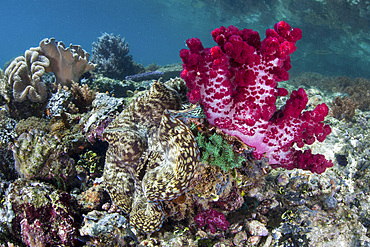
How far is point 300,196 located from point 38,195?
3052 mm

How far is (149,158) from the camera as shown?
7.23ft

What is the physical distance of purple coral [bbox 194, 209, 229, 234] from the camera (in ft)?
6.91

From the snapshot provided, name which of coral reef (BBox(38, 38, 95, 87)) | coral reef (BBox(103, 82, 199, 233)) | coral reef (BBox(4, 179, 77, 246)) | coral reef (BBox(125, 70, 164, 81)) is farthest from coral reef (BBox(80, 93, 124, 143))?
coral reef (BBox(125, 70, 164, 81))

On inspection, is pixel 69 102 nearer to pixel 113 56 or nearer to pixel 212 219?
pixel 212 219

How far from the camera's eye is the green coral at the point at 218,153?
6.04ft

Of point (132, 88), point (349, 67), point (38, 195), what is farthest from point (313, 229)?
point (349, 67)

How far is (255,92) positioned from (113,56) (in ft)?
34.2

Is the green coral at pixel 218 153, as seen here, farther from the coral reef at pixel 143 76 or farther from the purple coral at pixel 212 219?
the coral reef at pixel 143 76

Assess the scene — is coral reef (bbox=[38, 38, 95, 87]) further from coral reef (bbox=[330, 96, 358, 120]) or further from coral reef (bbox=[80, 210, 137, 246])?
coral reef (bbox=[330, 96, 358, 120])

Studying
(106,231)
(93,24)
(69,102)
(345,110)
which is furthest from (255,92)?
(93,24)

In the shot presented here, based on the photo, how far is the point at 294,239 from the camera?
214 centimetres

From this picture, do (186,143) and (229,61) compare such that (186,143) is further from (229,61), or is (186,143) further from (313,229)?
(313,229)

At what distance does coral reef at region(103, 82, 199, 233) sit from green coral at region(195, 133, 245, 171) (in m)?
0.14

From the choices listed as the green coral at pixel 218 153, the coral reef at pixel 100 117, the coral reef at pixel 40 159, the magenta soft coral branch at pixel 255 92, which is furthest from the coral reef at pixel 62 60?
the green coral at pixel 218 153
